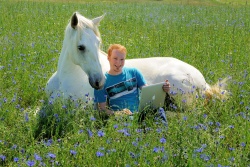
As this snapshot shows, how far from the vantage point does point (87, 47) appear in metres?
4.53

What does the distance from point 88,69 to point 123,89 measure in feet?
2.39

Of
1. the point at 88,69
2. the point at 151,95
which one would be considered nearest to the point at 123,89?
the point at 151,95

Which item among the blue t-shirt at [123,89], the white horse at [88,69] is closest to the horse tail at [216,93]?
the white horse at [88,69]

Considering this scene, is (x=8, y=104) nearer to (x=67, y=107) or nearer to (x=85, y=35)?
(x=67, y=107)

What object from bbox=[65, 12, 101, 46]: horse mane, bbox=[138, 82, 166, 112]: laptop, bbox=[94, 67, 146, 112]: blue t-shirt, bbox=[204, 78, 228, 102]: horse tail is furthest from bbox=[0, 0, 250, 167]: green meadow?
bbox=[65, 12, 101, 46]: horse mane

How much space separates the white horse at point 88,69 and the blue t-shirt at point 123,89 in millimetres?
272

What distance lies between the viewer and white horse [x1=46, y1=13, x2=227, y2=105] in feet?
14.9

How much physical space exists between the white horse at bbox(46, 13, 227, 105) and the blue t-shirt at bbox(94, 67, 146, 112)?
0.27 m

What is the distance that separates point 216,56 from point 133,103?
3.50 meters

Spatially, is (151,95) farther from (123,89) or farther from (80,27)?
(80,27)

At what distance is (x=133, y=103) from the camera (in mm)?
5137

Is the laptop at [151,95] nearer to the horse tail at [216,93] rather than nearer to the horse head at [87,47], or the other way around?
the horse head at [87,47]

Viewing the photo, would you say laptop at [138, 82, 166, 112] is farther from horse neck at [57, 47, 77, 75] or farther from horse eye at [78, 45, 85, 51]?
horse neck at [57, 47, 77, 75]

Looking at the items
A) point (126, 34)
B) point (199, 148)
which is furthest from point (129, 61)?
point (126, 34)
